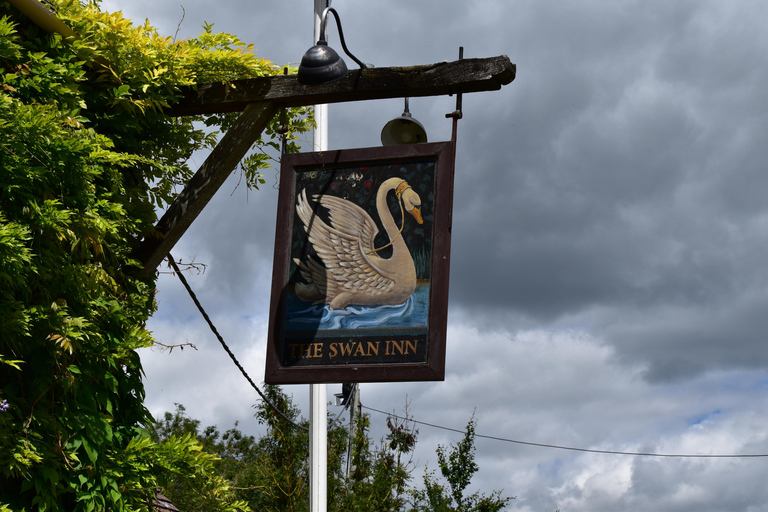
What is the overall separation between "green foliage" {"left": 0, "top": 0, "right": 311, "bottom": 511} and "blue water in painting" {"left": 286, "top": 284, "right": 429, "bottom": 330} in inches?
40.3

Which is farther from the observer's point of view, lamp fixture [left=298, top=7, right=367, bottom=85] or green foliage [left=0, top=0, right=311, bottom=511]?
lamp fixture [left=298, top=7, right=367, bottom=85]

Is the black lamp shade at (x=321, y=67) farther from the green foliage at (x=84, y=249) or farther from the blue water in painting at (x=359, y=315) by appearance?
the blue water in painting at (x=359, y=315)

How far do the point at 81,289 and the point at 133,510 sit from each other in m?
1.45

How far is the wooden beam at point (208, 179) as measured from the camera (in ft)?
19.7

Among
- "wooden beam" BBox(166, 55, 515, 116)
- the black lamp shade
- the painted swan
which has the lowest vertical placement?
the painted swan

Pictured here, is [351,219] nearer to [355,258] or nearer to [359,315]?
[355,258]

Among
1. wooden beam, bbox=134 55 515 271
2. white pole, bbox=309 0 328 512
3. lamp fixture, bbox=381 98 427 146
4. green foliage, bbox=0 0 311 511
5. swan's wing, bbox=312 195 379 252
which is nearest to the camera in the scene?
green foliage, bbox=0 0 311 511

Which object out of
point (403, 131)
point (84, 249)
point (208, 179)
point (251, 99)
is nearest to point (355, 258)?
point (403, 131)

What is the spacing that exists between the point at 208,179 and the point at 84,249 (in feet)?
3.70

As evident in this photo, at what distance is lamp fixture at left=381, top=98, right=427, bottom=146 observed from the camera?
6176 mm

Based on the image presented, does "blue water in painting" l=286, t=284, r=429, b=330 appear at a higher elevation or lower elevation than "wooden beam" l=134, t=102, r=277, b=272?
lower

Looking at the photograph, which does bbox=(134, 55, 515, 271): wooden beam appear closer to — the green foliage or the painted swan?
the green foliage

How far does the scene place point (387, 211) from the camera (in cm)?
559

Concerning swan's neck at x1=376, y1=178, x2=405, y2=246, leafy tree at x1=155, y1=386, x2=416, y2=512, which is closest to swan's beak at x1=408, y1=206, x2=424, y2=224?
swan's neck at x1=376, y1=178, x2=405, y2=246
